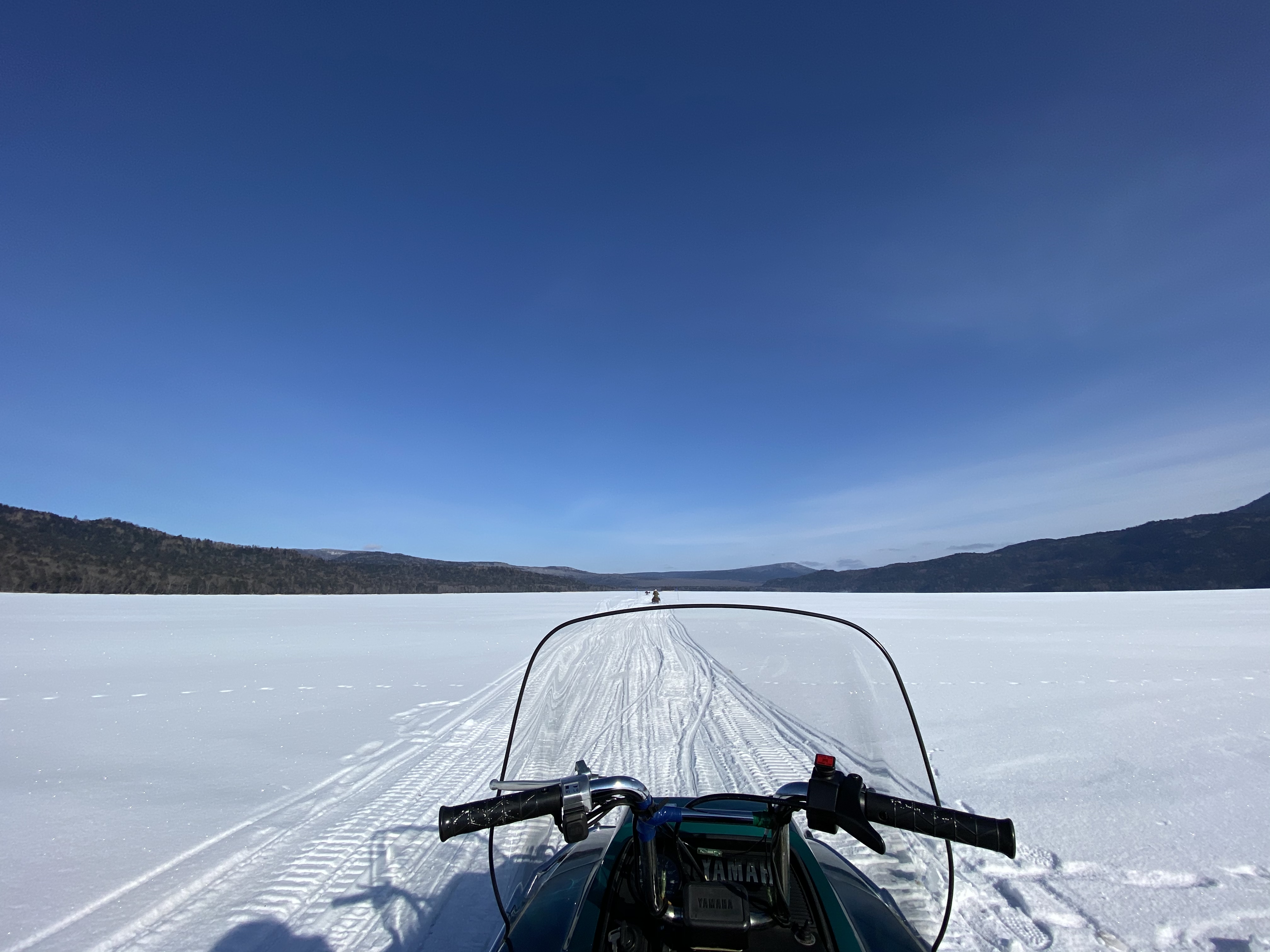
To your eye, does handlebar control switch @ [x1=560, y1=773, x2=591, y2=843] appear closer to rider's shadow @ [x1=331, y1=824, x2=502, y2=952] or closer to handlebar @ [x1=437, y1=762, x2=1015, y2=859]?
handlebar @ [x1=437, y1=762, x2=1015, y2=859]

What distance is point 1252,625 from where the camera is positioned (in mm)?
18469

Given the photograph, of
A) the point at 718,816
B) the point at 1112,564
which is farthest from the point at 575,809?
the point at 1112,564

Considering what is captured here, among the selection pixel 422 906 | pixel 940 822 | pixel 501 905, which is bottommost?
pixel 422 906

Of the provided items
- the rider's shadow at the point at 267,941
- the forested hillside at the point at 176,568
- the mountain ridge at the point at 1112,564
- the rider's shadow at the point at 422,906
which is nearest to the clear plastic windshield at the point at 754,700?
the rider's shadow at the point at 422,906

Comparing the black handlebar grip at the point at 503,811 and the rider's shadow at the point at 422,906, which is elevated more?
the black handlebar grip at the point at 503,811

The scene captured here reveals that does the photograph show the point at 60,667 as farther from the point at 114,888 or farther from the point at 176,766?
the point at 114,888

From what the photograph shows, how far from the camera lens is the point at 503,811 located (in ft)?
5.44

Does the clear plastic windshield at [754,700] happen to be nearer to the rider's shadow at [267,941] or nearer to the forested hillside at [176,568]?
the rider's shadow at [267,941]

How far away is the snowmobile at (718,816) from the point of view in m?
1.45

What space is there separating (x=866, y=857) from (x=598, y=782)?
Result: 39.0 inches

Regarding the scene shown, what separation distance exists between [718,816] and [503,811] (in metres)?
0.58

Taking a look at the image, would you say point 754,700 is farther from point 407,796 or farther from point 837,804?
point 407,796

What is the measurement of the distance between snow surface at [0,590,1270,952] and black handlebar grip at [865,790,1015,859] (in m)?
1.75

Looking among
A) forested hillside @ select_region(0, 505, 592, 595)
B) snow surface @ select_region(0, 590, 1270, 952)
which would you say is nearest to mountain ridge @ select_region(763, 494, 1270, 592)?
forested hillside @ select_region(0, 505, 592, 595)
